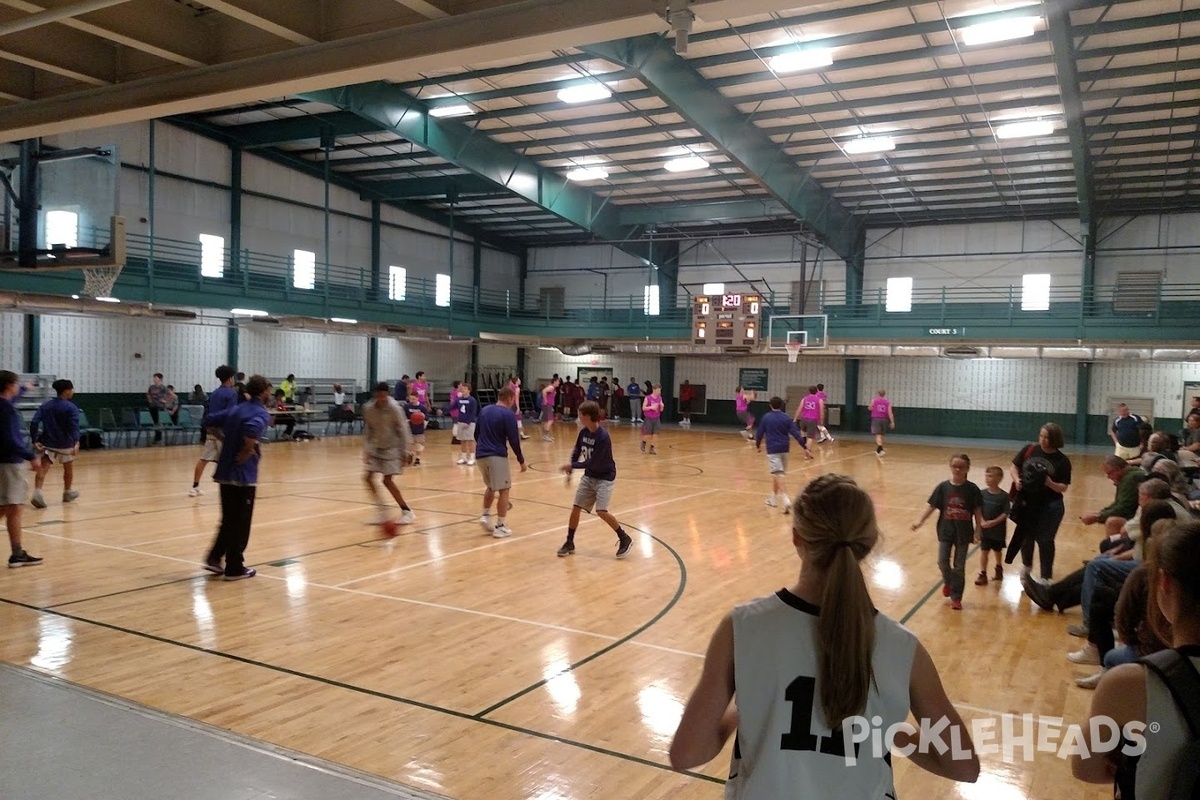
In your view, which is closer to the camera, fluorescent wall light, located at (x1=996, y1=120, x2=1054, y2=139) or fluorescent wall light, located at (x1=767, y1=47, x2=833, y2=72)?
fluorescent wall light, located at (x1=767, y1=47, x2=833, y2=72)

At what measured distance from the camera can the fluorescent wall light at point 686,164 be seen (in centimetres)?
2394

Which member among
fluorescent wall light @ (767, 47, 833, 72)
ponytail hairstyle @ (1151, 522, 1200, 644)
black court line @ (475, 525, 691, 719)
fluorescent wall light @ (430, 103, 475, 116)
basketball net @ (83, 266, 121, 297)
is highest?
fluorescent wall light @ (430, 103, 475, 116)

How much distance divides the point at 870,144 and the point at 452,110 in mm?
10582

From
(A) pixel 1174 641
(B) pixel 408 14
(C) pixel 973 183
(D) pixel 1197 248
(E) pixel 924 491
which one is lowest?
(E) pixel 924 491

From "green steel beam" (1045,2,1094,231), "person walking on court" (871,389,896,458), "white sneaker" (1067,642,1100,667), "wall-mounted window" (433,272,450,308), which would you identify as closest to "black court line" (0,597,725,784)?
"white sneaker" (1067,642,1100,667)

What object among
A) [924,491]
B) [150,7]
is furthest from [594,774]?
[924,491]

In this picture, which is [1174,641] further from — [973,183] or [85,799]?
[973,183]

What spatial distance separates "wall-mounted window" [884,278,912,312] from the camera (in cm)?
3060

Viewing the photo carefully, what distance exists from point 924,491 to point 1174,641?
49.2 ft

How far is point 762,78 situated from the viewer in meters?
18.0

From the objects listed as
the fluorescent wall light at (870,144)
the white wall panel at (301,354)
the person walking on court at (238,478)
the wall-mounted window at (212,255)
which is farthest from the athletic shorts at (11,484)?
the fluorescent wall light at (870,144)

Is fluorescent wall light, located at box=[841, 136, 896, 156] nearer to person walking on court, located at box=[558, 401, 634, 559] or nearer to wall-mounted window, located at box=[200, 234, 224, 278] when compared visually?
person walking on court, located at box=[558, 401, 634, 559]

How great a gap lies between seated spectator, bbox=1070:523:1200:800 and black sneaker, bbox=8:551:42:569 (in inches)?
370

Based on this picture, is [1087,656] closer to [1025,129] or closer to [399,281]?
[1025,129]
